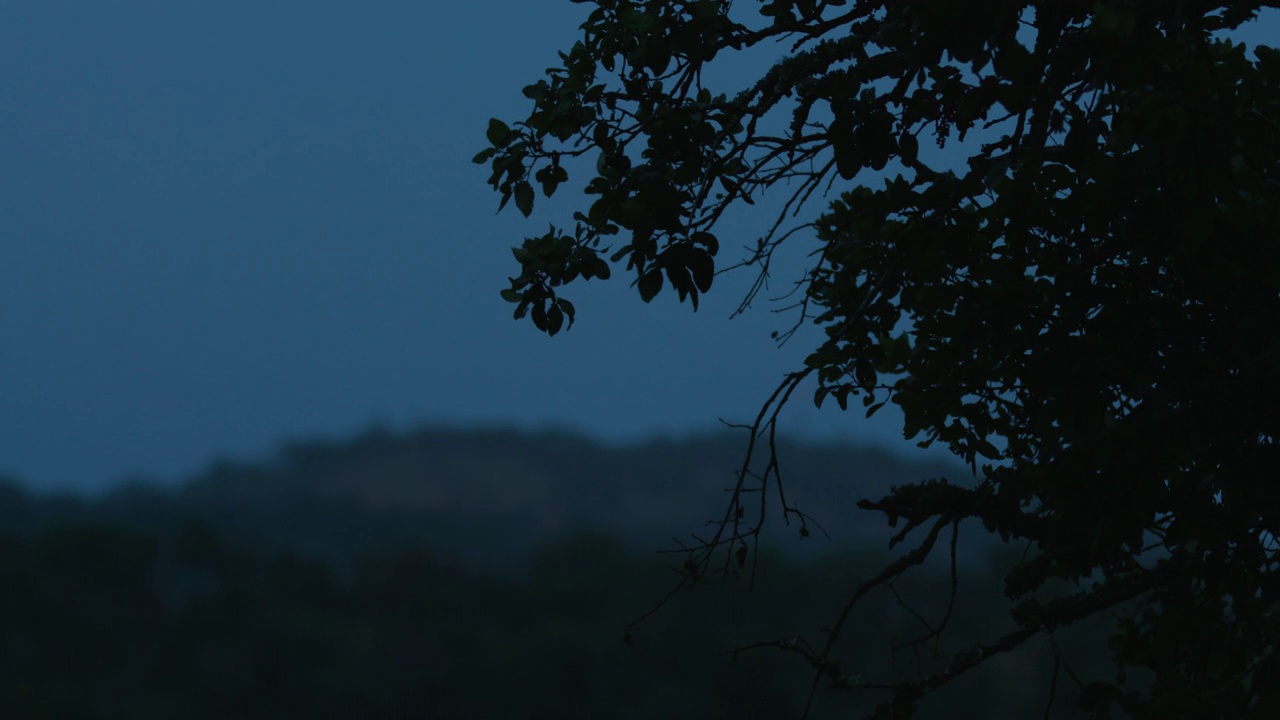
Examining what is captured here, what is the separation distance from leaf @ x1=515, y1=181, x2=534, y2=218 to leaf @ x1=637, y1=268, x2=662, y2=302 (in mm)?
464

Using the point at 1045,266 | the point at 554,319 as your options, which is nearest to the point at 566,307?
the point at 554,319

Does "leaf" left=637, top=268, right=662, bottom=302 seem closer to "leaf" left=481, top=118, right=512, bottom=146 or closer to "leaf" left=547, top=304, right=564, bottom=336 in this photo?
"leaf" left=547, top=304, right=564, bottom=336

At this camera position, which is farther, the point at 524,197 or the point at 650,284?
the point at 524,197

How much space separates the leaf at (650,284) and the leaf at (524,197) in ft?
1.52

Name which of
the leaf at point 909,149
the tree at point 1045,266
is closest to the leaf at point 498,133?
the tree at point 1045,266

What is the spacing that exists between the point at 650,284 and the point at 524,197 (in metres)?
0.54

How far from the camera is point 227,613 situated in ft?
24.3

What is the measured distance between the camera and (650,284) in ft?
11.6

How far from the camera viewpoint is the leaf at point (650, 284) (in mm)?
3533

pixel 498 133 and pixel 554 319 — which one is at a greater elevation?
pixel 498 133

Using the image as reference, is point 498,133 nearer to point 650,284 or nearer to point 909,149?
point 650,284

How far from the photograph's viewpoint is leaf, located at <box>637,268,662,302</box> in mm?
3533

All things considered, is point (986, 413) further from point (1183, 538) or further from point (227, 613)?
point (227, 613)

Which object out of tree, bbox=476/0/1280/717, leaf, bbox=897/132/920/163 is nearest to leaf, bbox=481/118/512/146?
tree, bbox=476/0/1280/717
